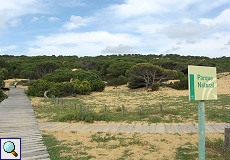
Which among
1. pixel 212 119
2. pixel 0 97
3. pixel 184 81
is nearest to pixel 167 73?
pixel 184 81

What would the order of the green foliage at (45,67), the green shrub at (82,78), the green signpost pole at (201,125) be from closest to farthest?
the green signpost pole at (201,125), the green shrub at (82,78), the green foliage at (45,67)

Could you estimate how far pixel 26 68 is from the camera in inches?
2441

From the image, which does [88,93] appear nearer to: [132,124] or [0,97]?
[0,97]

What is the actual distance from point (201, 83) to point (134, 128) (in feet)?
23.7

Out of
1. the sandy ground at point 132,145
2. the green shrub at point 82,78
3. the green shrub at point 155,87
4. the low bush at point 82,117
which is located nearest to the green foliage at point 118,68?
the green shrub at point 82,78

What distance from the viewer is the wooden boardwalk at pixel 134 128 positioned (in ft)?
37.1

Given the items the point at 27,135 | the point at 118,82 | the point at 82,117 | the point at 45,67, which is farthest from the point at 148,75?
the point at 27,135

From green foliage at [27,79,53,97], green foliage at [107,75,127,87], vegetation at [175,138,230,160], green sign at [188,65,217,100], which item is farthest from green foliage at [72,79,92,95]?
green sign at [188,65,217,100]

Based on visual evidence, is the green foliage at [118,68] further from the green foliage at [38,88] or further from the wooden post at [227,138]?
the wooden post at [227,138]

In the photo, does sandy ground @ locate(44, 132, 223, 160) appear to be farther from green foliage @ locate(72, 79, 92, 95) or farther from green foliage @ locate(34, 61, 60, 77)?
green foliage @ locate(34, 61, 60, 77)

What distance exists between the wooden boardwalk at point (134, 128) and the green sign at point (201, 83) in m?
5.96

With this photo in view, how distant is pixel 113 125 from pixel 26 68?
52.0m

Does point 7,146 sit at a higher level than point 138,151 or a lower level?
higher

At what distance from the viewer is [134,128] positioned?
11945 millimetres
